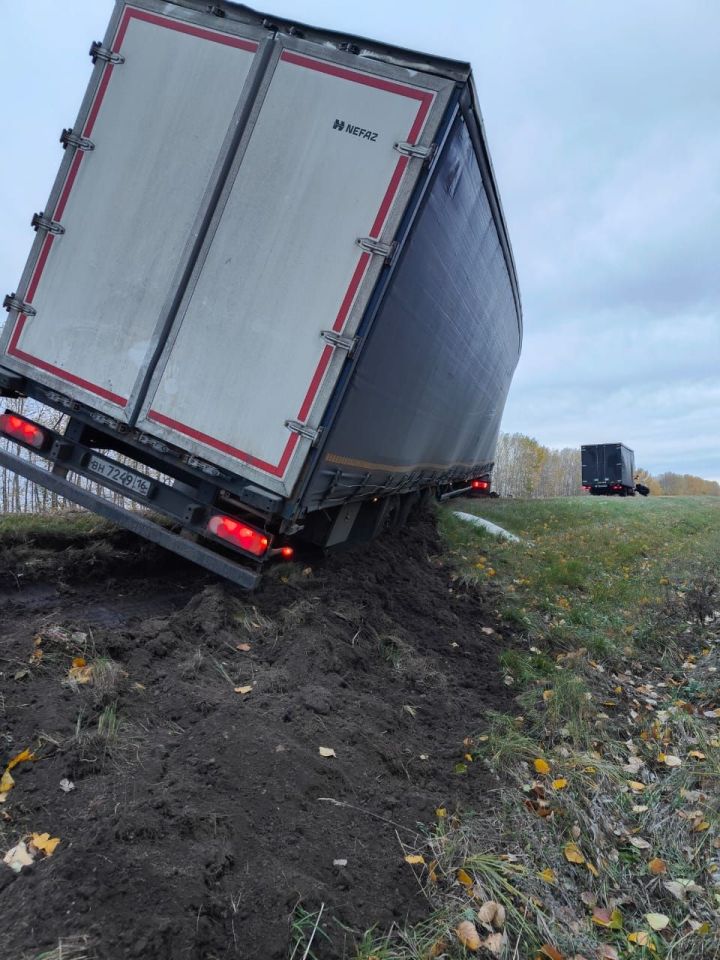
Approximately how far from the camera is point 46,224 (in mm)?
4859

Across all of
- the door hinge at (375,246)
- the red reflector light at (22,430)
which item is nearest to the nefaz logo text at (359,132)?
the door hinge at (375,246)

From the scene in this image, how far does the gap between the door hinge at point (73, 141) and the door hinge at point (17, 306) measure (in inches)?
47.3

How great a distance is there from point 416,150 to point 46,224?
2.81 meters

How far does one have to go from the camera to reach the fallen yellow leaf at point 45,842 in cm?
243

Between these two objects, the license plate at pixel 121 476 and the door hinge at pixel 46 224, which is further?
the license plate at pixel 121 476

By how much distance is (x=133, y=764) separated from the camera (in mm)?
3012

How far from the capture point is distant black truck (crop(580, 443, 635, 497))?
3692 centimetres

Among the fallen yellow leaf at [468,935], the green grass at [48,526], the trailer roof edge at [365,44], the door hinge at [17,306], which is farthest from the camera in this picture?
the green grass at [48,526]

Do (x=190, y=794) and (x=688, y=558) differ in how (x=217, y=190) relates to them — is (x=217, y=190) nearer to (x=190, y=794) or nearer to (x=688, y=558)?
(x=190, y=794)

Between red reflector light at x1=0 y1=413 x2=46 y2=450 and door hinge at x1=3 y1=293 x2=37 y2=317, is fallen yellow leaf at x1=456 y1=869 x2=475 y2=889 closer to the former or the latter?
red reflector light at x1=0 y1=413 x2=46 y2=450

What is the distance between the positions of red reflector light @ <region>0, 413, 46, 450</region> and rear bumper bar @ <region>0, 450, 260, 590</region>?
16 centimetres

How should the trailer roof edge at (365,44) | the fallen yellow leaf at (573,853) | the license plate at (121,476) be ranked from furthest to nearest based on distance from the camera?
the license plate at (121,476) → the trailer roof edge at (365,44) → the fallen yellow leaf at (573,853)

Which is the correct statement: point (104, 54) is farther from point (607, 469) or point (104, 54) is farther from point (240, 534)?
point (607, 469)

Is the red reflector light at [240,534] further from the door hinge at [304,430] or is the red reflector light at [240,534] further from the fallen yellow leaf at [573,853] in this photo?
the fallen yellow leaf at [573,853]
